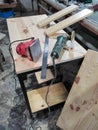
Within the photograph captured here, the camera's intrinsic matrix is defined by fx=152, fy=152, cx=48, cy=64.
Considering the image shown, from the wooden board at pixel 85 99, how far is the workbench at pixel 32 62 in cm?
12

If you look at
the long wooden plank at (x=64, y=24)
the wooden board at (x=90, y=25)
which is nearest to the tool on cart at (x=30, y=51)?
the long wooden plank at (x=64, y=24)

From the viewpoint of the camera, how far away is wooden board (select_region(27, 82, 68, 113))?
1438mm

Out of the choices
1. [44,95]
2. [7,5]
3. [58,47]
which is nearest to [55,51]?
[58,47]

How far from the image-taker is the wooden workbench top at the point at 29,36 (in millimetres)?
1007

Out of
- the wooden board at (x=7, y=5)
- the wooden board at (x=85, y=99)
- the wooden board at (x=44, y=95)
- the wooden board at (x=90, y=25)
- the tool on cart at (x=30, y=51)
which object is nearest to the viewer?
the tool on cart at (x=30, y=51)

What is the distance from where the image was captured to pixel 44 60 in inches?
40.8

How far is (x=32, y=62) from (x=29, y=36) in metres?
0.37

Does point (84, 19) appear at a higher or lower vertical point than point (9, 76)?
higher

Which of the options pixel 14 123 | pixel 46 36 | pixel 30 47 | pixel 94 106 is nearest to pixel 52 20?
pixel 46 36

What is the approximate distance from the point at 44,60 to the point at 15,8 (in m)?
3.33

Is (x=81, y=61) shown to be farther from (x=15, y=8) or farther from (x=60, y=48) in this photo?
(x=15, y=8)

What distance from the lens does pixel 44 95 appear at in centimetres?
153

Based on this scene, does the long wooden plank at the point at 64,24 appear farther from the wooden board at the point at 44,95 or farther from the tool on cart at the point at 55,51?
the wooden board at the point at 44,95

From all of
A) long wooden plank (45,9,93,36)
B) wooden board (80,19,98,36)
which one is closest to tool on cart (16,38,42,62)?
long wooden plank (45,9,93,36)
